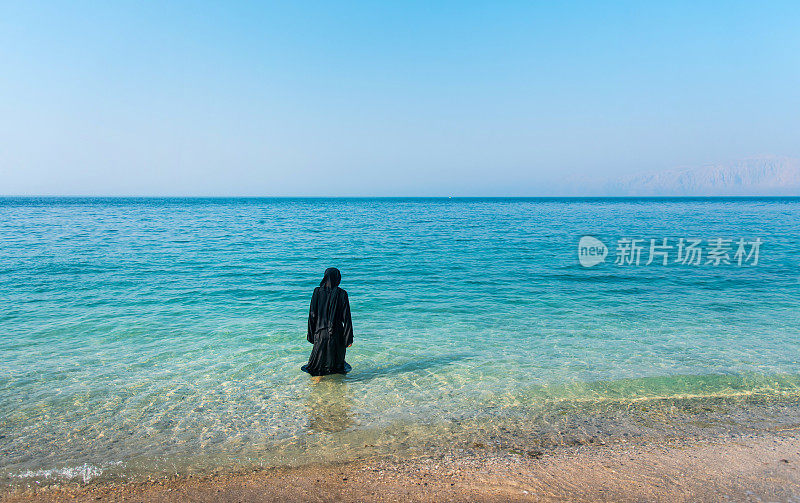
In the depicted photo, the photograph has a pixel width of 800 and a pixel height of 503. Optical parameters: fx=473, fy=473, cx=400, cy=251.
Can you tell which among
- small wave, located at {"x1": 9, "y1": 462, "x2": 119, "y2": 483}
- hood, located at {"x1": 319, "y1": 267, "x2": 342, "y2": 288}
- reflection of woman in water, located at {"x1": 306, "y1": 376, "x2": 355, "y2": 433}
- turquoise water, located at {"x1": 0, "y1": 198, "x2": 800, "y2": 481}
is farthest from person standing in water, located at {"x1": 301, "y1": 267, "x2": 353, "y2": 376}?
small wave, located at {"x1": 9, "y1": 462, "x2": 119, "y2": 483}

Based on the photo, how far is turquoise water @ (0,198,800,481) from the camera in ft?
18.3

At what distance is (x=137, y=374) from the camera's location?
764cm

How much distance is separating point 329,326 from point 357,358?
74.0 inches

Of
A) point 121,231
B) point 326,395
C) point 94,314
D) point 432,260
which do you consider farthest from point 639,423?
point 121,231

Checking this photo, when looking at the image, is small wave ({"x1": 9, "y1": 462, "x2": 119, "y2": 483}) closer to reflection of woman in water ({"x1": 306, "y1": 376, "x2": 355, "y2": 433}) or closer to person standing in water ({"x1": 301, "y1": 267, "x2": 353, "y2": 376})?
reflection of woman in water ({"x1": 306, "y1": 376, "x2": 355, "y2": 433})

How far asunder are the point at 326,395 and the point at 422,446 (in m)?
2.02

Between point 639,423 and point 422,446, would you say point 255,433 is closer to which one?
point 422,446

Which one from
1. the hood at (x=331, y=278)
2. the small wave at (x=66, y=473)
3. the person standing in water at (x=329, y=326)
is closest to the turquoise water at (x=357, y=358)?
the small wave at (x=66, y=473)

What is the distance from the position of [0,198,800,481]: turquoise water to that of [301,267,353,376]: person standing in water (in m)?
0.34

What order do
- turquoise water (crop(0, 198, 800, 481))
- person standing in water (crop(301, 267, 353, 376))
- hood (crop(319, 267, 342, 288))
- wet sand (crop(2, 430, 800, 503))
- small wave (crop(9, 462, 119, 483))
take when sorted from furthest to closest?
person standing in water (crop(301, 267, 353, 376)) → hood (crop(319, 267, 342, 288)) → turquoise water (crop(0, 198, 800, 481)) → small wave (crop(9, 462, 119, 483)) → wet sand (crop(2, 430, 800, 503))

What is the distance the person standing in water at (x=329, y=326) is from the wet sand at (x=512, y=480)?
7.95 feet

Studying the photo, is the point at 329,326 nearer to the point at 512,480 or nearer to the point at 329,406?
the point at 329,406

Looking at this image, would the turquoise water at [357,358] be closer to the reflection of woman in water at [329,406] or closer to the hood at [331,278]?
the reflection of woman in water at [329,406]

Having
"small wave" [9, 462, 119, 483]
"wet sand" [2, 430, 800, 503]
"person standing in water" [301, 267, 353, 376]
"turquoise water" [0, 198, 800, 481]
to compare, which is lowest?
"turquoise water" [0, 198, 800, 481]
